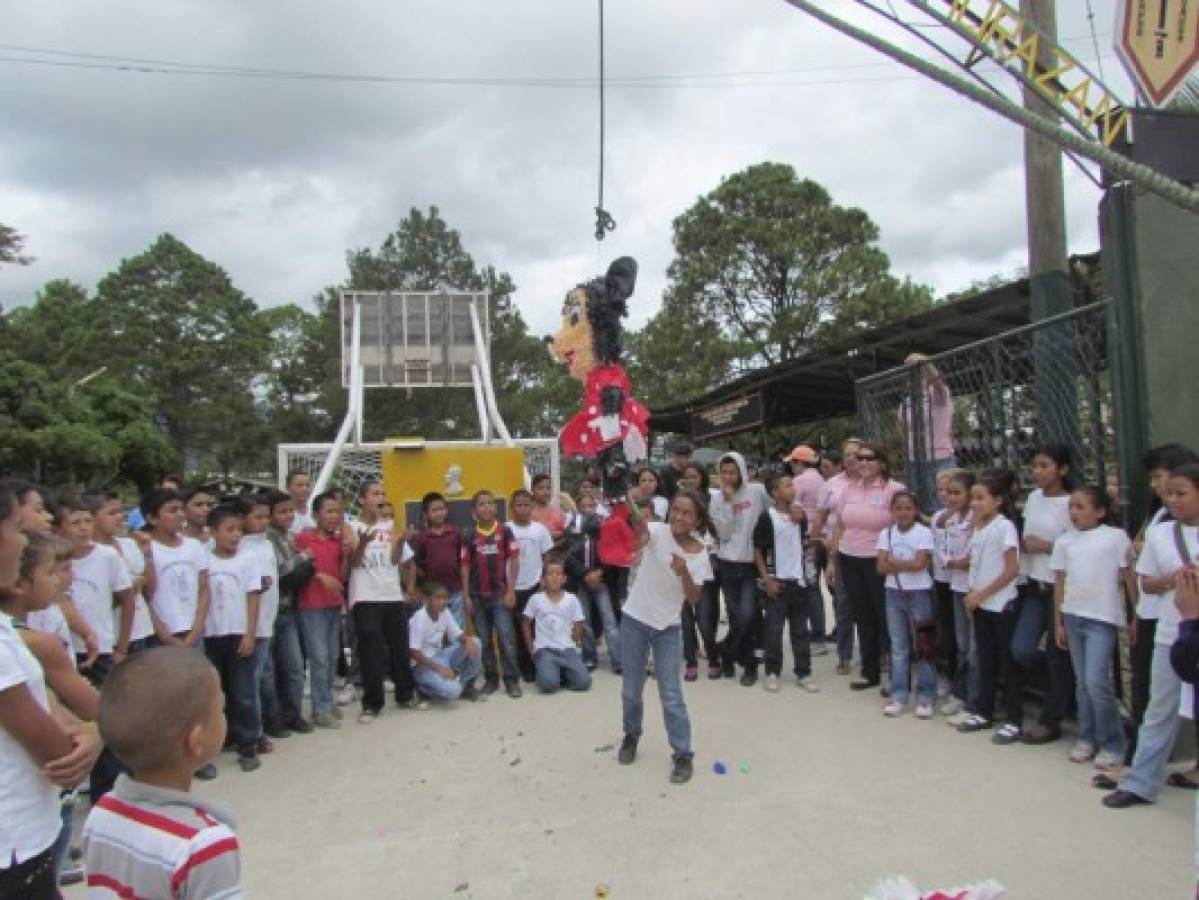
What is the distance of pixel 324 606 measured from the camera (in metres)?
5.84

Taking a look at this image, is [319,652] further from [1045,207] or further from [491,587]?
[1045,207]

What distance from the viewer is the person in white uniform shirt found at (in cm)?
461

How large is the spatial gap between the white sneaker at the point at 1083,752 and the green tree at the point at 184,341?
111ft

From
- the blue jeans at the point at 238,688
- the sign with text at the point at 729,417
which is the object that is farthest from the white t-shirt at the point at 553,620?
the sign with text at the point at 729,417

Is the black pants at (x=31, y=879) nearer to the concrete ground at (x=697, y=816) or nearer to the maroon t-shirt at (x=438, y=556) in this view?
the concrete ground at (x=697, y=816)

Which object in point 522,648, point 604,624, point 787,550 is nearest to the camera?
point 787,550

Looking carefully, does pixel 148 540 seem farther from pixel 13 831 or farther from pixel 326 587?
pixel 13 831

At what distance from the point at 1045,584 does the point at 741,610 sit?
2309 millimetres

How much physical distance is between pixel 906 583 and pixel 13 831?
4998 millimetres

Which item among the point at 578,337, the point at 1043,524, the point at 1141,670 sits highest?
the point at 578,337

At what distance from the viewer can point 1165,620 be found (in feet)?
12.6

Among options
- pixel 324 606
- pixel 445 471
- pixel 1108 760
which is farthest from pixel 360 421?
pixel 1108 760

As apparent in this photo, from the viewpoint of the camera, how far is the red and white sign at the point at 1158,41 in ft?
11.1

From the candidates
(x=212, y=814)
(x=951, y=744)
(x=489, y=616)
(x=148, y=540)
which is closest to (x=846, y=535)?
(x=951, y=744)
